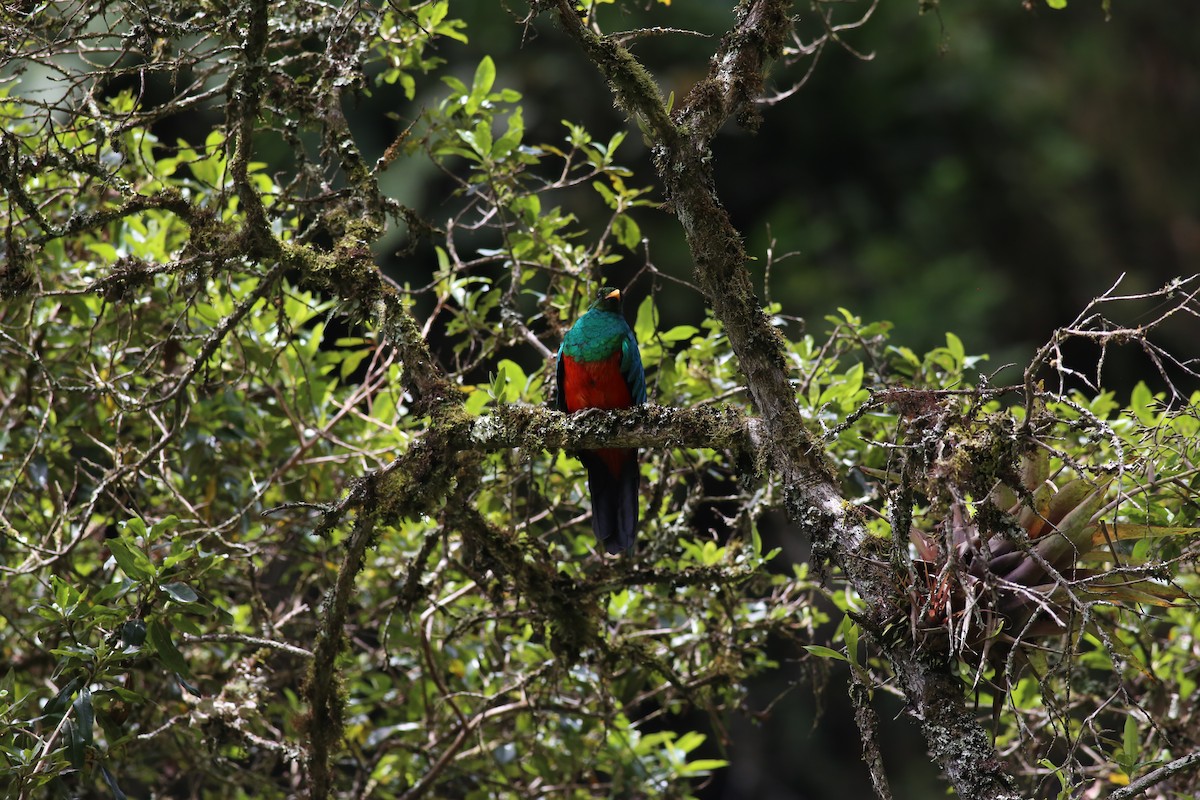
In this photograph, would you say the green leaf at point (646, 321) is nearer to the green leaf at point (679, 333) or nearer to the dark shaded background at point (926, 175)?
the green leaf at point (679, 333)

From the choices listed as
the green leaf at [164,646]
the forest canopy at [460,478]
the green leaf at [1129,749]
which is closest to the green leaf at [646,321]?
the forest canopy at [460,478]

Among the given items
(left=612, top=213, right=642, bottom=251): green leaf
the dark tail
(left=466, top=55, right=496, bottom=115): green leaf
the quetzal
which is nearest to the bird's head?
the quetzal

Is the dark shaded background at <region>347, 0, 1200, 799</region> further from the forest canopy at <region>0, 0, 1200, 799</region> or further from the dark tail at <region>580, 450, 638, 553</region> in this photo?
the dark tail at <region>580, 450, 638, 553</region>

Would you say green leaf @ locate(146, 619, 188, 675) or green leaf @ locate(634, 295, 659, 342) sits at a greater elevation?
green leaf @ locate(634, 295, 659, 342)

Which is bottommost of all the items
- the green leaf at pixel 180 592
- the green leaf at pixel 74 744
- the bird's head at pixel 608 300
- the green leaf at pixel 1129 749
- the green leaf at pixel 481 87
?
the green leaf at pixel 1129 749

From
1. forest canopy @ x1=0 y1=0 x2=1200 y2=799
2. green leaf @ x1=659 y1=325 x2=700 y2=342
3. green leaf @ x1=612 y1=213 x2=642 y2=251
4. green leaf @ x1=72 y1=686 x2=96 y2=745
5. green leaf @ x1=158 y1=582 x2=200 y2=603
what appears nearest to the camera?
forest canopy @ x1=0 y1=0 x2=1200 y2=799

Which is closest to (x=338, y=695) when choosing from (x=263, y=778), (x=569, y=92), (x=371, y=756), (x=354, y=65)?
(x=263, y=778)

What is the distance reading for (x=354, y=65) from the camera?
3324 mm

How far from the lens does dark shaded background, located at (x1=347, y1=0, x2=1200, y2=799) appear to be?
403 inches

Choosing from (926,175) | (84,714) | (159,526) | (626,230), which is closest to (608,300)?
(626,230)

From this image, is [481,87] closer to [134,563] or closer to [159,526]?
[159,526]

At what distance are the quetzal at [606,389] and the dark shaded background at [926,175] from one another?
248 inches

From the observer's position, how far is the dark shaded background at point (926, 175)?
10242mm

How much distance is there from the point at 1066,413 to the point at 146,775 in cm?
341
